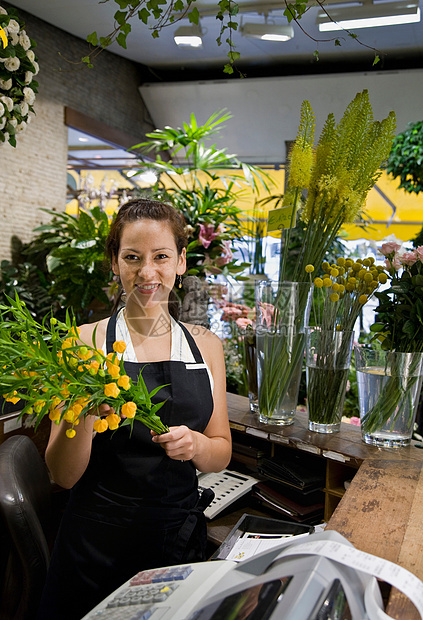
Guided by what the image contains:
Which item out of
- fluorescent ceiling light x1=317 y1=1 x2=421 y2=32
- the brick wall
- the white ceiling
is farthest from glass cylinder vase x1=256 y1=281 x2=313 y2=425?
fluorescent ceiling light x1=317 y1=1 x2=421 y2=32

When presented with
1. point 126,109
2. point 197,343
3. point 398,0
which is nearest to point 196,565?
point 197,343

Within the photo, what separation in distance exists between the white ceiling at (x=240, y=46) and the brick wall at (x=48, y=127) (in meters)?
0.21

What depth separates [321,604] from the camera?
564mm

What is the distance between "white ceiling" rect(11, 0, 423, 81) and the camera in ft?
16.5

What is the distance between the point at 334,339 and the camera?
60.7 inches

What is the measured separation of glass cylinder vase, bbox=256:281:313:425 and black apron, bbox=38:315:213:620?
45 cm

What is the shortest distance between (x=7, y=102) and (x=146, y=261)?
1349 mm

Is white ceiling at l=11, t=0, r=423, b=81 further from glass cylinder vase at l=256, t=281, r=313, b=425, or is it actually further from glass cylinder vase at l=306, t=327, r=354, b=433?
glass cylinder vase at l=306, t=327, r=354, b=433

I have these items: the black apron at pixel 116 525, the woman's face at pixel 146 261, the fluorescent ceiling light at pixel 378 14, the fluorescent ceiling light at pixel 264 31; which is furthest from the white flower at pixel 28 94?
the fluorescent ceiling light at pixel 264 31

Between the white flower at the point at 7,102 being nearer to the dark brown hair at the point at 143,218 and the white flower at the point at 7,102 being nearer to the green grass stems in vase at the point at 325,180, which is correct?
the dark brown hair at the point at 143,218

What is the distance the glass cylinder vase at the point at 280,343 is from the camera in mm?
1616


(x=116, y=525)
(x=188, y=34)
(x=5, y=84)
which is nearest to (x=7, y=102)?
(x=5, y=84)

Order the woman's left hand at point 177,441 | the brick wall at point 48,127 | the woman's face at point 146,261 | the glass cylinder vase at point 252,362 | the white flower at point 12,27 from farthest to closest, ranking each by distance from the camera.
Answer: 1. the brick wall at point 48,127
2. the white flower at point 12,27
3. the glass cylinder vase at point 252,362
4. the woman's face at point 146,261
5. the woman's left hand at point 177,441

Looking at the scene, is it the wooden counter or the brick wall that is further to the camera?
the brick wall
